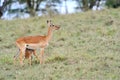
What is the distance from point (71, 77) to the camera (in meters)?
9.95

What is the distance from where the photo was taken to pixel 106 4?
92.0 ft

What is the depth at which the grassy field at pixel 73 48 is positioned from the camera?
406 inches

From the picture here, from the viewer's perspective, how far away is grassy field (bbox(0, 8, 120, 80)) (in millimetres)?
Result: 10305

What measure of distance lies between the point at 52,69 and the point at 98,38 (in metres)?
5.01

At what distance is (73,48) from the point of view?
14.2 meters

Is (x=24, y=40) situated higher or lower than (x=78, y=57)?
higher

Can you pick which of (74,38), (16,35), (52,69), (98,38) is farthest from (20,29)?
(52,69)

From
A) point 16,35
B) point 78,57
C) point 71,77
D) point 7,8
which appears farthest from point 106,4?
point 71,77

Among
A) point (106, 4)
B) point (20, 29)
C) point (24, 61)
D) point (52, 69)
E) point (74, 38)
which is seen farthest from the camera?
point (106, 4)

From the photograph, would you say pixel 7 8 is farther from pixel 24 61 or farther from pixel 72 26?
pixel 24 61

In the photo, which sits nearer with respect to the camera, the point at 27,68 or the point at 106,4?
the point at 27,68

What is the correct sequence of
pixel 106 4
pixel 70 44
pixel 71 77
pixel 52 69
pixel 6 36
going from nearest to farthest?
pixel 71 77
pixel 52 69
pixel 70 44
pixel 6 36
pixel 106 4

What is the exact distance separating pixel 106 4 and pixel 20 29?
35.1ft

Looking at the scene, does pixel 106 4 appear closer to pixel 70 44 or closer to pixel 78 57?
pixel 70 44
